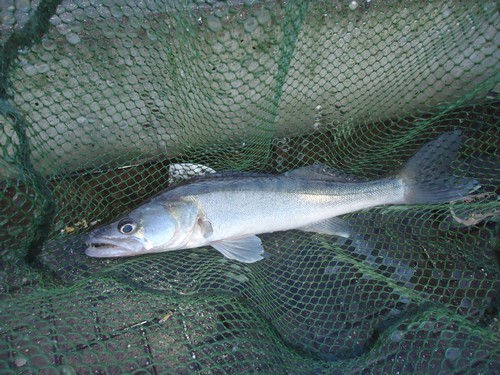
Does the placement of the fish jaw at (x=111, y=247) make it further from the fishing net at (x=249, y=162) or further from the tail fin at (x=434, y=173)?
the tail fin at (x=434, y=173)

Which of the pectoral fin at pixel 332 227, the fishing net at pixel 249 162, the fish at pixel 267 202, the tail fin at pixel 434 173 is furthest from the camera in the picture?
the pectoral fin at pixel 332 227

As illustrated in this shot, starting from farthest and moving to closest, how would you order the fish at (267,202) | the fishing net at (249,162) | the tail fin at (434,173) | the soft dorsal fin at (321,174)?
the soft dorsal fin at (321,174) → the tail fin at (434,173) → the fish at (267,202) → the fishing net at (249,162)

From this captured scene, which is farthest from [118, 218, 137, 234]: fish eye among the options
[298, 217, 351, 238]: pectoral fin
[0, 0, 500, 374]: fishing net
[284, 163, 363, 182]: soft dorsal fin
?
[298, 217, 351, 238]: pectoral fin

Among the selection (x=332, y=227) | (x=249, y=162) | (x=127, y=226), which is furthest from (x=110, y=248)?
(x=332, y=227)

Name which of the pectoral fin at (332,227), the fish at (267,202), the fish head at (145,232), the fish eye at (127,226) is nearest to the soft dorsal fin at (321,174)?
the fish at (267,202)

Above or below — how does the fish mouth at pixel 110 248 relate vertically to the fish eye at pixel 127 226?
below

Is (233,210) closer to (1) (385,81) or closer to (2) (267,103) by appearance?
(2) (267,103)

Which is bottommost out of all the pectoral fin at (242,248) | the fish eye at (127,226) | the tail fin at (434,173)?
the pectoral fin at (242,248)
